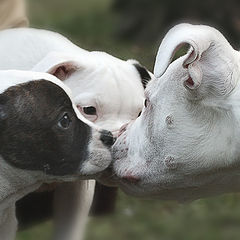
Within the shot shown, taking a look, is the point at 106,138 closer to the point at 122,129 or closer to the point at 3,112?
the point at 122,129

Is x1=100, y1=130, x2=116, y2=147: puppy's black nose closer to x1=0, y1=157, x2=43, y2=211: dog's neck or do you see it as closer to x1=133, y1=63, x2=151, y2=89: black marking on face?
x1=0, y1=157, x2=43, y2=211: dog's neck

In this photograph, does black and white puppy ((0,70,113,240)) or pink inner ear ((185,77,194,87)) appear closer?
pink inner ear ((185,77,194,87))

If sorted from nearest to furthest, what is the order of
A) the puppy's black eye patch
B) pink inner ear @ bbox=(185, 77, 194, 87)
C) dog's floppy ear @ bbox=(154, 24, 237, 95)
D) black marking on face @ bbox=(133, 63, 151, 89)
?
dog's floppy ear @ bbox=(154, 24, 237, 95), pink inner ear @ bbox=(185, 77, 194, 87), the puppy's black eye patch, black marking on face @ bbox=(133, 63, 151, 89)

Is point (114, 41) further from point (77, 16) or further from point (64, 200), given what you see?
point (64, 200)

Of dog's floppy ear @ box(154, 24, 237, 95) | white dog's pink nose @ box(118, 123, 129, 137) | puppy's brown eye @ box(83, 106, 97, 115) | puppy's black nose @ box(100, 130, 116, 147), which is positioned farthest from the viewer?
puppy's brown eye @ box(83, 106, 97, 115)

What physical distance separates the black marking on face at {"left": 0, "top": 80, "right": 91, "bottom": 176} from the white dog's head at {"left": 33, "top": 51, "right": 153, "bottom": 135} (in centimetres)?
34

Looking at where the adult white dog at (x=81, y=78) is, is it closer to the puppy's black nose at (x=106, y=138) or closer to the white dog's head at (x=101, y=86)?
the white dog's head at (x=101, y=86)

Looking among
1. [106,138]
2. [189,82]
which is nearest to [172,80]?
[189,82]

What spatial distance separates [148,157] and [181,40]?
700mm

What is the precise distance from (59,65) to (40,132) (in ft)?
1.88

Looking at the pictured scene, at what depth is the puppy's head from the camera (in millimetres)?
4324

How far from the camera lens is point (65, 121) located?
439 centimetres


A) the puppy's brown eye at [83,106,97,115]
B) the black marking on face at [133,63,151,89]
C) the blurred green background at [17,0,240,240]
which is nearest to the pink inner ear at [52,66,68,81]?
the puppy's brown eye at [83,106,97,115]

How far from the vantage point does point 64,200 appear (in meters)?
5.22
